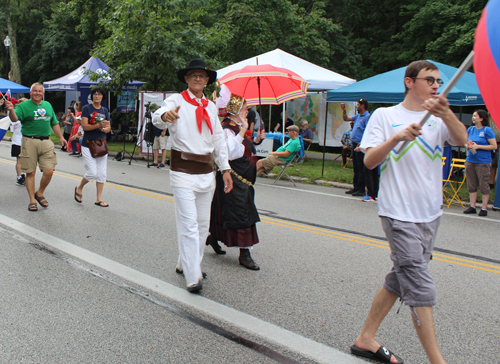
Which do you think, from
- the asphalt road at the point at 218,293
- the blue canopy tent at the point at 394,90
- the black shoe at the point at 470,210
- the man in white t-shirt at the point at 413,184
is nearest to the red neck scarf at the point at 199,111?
the asphalt road at the point at 218,293

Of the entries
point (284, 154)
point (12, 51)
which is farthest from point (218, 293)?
point (12, 51)

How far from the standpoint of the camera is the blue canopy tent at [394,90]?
33.9ft

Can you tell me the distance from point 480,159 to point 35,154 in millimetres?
7785

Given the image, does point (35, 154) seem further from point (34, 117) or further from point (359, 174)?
point (359, 174)

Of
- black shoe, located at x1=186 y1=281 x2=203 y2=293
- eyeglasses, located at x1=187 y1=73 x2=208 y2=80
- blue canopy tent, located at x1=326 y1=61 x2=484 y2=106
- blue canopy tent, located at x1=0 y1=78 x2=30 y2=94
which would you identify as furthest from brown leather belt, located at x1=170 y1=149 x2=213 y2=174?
blue canopy tent, located at x1=0 y1=78 x2=30 y2=94

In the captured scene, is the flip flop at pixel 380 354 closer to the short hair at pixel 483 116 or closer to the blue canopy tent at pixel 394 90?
the short hair at pixel 483 116

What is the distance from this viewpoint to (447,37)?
20406 millimetres

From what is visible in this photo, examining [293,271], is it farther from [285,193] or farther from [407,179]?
[285,193]

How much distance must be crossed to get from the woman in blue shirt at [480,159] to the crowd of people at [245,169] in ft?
16.6

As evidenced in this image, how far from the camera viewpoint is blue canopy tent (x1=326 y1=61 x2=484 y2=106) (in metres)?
10.3

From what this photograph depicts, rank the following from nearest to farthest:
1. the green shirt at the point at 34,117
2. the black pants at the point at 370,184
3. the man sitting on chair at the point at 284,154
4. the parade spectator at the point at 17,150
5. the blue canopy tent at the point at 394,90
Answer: the green shirt at the point at 34,117 < the black pants at the point at 370,184 < the parade spectator at the point at 17,150 < the blue canopy tent at the point at 394,90 < the man sitting on chair at the point at 284,154

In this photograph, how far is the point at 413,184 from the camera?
9.88 feet

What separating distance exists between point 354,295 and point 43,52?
115 feet

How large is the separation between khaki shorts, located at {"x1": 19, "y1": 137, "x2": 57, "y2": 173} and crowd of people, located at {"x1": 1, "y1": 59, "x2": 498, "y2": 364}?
0.05ft
